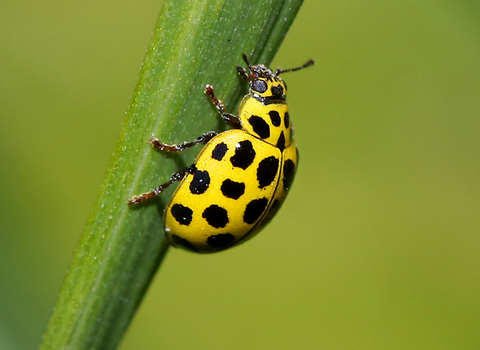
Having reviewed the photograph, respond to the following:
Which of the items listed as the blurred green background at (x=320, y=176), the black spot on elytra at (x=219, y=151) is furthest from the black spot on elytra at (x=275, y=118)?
the blurred green background at (x=320, y=176)

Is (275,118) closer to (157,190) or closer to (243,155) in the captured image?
(243,155)

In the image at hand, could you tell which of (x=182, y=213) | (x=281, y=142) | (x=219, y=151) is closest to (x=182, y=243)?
(x=182, y=213)

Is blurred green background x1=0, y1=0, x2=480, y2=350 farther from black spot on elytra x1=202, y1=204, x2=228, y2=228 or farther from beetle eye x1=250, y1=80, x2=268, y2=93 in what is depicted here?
beetle eye x1=250, y1=80, x2=268, y2=93

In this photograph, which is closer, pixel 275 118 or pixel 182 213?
pixel 182 213

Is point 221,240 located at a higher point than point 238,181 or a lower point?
lower

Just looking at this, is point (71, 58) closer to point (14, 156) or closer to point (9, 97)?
point (9, 97)

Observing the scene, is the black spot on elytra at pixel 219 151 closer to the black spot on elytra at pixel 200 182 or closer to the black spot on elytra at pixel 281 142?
the black spot on elytra at pixel 200 182

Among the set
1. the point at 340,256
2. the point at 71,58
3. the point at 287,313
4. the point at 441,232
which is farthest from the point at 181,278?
the point at 441,232
